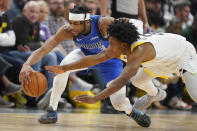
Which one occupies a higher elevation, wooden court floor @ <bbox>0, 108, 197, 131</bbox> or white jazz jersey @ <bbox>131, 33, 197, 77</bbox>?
white jazz jersey @ <bbox>131, 33, 197, 77</bbox>

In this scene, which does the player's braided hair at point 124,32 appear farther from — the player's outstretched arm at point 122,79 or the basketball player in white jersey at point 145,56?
the player's outstretched arm at point 122,79

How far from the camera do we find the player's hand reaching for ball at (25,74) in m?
4.60

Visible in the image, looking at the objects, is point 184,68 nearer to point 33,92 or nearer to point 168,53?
point 168,53

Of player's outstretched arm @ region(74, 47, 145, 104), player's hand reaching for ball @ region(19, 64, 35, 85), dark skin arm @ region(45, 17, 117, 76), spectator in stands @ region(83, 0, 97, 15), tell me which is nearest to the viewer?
player's outstretched arm @ region(74, 47, 145, 104)

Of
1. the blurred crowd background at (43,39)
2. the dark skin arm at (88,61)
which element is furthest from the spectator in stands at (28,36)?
the dark skin arm at (88,61)

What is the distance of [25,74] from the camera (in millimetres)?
4605

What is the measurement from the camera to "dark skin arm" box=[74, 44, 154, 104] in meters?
3.53

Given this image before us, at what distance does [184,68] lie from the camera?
4391 millimetres

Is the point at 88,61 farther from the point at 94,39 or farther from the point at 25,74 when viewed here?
the point at 25,74

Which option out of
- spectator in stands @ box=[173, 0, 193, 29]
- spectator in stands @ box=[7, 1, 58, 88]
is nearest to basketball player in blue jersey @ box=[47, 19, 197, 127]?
spectator in stands @ box=[7, 1, 58, 88]

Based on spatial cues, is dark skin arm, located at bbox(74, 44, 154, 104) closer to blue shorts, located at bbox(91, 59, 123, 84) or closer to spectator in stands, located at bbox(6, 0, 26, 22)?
blue shorts, located at bbox(91, 59, 123, 84)

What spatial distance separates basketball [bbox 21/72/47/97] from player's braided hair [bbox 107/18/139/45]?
1232 millimetres

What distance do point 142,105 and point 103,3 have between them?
5.41 feet

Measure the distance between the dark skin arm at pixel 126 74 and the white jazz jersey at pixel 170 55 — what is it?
163mm
